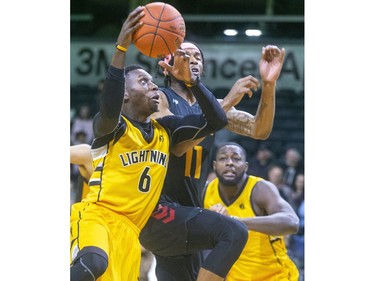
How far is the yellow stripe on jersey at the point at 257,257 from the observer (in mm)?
5930

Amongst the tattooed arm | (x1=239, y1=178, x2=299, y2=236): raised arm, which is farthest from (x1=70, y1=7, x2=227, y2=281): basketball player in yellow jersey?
(x1=239, y1=178, x2=299, y2=236): raised arm

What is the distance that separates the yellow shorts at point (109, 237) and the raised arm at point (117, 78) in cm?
50

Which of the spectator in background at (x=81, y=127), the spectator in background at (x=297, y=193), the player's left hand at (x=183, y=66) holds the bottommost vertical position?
the spectator in background at (x=297, y=193)

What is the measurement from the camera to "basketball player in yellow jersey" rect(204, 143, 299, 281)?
591cm

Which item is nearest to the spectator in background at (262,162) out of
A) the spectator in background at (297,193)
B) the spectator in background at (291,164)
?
the spectator in background at (291,164)

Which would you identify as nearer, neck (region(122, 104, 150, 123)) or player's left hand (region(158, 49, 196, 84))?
player's left hand (region(158, 49, 196, 84))

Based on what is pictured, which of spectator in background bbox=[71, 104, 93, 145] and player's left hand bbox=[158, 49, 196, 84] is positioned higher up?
player's left hand bbox=[158, 49, 196, 84]

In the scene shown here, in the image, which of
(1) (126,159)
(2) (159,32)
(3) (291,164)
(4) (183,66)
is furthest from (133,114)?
(3) (291,164)

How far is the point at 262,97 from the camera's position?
538cm

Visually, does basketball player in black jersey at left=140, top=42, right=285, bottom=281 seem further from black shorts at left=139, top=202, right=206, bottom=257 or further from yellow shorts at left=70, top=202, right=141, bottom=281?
yellow shorts at left=70, top=202, right=141, bottom=281

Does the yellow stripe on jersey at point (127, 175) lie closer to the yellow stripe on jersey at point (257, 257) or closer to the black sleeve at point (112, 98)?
the black sleeve at point (112, 98)

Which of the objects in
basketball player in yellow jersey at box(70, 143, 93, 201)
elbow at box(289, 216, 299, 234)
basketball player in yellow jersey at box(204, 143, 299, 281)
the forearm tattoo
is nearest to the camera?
the forearm tattoo

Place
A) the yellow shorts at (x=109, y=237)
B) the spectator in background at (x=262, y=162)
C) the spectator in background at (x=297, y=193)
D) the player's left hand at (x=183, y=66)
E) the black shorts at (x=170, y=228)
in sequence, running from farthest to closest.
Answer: the spectator in background at (x=262, y=162)
the spectator in background at (x=297, y=193)
the black shorts at (x=170, y=228)
the player's left hand at (x=183, y=66)
the yellow shorts at (x=109, y=237)
